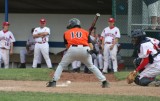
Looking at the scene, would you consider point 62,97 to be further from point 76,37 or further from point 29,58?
point 29,58

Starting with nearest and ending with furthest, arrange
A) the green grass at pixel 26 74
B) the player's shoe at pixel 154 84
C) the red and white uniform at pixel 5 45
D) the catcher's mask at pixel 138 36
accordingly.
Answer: the catcher's mask at pixel 138 36
the player's shoe at pixel 154 84
the green grass at pixel 26 74
the red and white uniform at pixel 5 45

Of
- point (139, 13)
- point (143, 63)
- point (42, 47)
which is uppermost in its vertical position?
point (139, 13)

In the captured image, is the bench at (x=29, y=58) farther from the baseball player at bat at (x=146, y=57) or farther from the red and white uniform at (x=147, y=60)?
the red and white uniform at (x=147, y=60)

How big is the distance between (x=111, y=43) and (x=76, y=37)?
5770 millimetres

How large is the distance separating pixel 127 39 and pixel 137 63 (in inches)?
237

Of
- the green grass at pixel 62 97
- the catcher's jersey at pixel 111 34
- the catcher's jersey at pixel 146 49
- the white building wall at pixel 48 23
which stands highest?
the white building wall at pixel 48 23

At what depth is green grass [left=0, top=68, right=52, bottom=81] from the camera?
15.5m

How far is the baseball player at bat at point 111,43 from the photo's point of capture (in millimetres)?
17812

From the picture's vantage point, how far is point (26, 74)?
52.8ft

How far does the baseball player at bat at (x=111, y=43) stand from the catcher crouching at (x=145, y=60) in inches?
180

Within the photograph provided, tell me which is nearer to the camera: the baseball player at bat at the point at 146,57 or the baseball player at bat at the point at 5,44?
the baseball player at bat at the point at 146,57

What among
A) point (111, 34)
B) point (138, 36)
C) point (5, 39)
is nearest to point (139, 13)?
point (111, 34)

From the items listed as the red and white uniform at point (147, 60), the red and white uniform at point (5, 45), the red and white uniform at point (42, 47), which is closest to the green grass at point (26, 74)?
the red and white uniform at point (42, 47)

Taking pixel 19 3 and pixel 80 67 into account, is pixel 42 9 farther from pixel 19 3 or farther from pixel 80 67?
pixel 80 67
